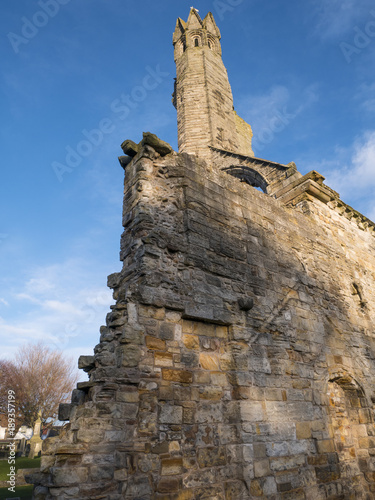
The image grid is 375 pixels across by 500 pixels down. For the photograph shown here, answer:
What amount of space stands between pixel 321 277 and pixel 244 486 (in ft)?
13.3

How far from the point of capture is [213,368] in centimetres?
412

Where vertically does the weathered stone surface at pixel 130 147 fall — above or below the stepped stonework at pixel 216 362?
above

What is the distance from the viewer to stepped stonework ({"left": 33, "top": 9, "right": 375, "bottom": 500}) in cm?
324

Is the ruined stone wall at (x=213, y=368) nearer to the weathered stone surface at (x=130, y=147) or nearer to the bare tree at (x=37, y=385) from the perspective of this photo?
the weathered stone surface at (x=130, y=147)

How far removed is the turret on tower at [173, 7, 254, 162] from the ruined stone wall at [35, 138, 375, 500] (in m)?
15.0

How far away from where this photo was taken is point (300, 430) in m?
4.66

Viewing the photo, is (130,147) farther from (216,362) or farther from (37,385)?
(37,385)

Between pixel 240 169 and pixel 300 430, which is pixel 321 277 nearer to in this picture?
pixel 300 430

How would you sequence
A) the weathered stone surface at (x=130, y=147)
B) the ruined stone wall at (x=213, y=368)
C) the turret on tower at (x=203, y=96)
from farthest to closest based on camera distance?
1. the turret on tower at (x=203, y=96)
2. the weathered stone surface at (x=130, y=147)
3. the ruined stone wall at (x=213, y=368)

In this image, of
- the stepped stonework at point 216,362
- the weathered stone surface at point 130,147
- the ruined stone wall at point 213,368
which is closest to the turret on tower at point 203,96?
the stepped stonework at point 216,362

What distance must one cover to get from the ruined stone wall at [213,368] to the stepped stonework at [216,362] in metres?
0.02

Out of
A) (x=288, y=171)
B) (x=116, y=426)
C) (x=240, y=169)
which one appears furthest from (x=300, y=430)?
(x=240, y=169)

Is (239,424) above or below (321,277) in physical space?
below

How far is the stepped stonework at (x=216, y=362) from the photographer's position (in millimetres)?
3244
